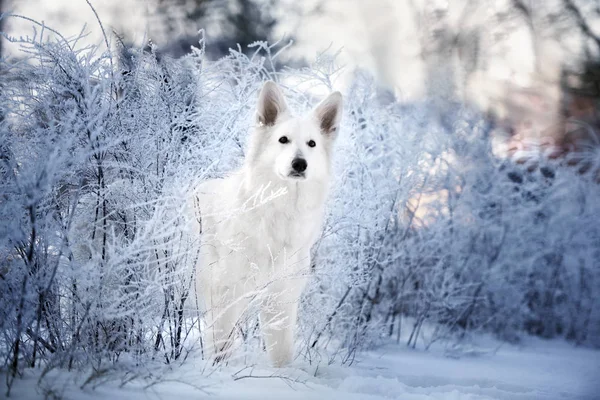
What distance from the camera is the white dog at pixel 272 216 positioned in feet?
9.04

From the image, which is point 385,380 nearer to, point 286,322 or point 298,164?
point 286,322

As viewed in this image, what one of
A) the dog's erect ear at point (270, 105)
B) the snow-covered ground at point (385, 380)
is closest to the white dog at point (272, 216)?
the dog's erect ear at point (270, 105)

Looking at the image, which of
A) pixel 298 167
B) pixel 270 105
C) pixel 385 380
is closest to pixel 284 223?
pixel 298 167

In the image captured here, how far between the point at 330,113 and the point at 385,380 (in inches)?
66.4

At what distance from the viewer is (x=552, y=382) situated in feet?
12.0

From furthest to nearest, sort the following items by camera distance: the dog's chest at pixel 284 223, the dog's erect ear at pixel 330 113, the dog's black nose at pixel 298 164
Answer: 1. the dog's erect ear at pixel 330 113
2. the dog's chest at pixel 284 223
3. the dog's black nose at pixel 298 164

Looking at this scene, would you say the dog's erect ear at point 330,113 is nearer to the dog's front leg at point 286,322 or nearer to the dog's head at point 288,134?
the dog's head at point 288,134

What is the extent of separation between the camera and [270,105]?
3.02 metres

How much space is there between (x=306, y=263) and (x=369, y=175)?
1.19 metres

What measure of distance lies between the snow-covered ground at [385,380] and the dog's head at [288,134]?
1170mm

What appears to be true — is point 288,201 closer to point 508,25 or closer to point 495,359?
point 495,359

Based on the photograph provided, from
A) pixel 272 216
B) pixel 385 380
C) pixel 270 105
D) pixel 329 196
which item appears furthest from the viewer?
pixel 329 196

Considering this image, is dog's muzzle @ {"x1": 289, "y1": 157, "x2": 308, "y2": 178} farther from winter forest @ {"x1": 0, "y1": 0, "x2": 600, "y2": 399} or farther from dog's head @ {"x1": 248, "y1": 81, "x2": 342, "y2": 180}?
winter forest @ {"x1": 0, "y1": 0, "x2": 600, "y2": 399}

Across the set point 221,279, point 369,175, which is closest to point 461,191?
point 369,175
